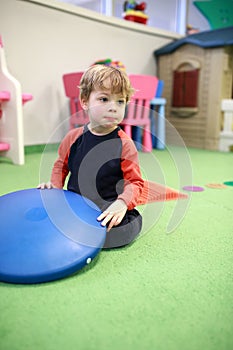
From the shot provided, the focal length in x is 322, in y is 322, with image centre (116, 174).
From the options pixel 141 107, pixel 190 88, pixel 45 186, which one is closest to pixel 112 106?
pixel 45 186

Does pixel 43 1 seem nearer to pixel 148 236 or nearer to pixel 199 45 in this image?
pixel 199 45

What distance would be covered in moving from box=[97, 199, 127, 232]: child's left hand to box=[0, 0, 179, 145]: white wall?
118 centimetres

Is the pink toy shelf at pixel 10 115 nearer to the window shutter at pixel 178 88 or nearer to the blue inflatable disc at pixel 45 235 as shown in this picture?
the blue inflatable disc at pixel 45 235

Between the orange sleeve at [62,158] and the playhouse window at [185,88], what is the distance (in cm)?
177

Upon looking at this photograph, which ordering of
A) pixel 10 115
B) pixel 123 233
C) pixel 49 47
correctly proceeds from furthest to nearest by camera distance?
1. pixel 49 47
2. pixel 10 115
3. pixel 123 233

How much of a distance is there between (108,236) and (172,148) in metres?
0.72

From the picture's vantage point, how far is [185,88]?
246 centimetres

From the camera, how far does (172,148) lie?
1.35 metres

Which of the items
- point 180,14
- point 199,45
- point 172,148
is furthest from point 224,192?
point 180,14

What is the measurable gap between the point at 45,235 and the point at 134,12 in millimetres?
2326

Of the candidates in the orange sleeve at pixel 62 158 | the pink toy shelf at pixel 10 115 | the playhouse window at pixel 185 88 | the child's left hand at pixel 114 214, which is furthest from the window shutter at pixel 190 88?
the child's left hand at pixel 114 214

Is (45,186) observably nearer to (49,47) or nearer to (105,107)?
(105,107)

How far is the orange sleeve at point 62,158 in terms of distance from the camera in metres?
0.83

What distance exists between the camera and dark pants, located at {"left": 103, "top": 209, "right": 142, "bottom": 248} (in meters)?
0.72
